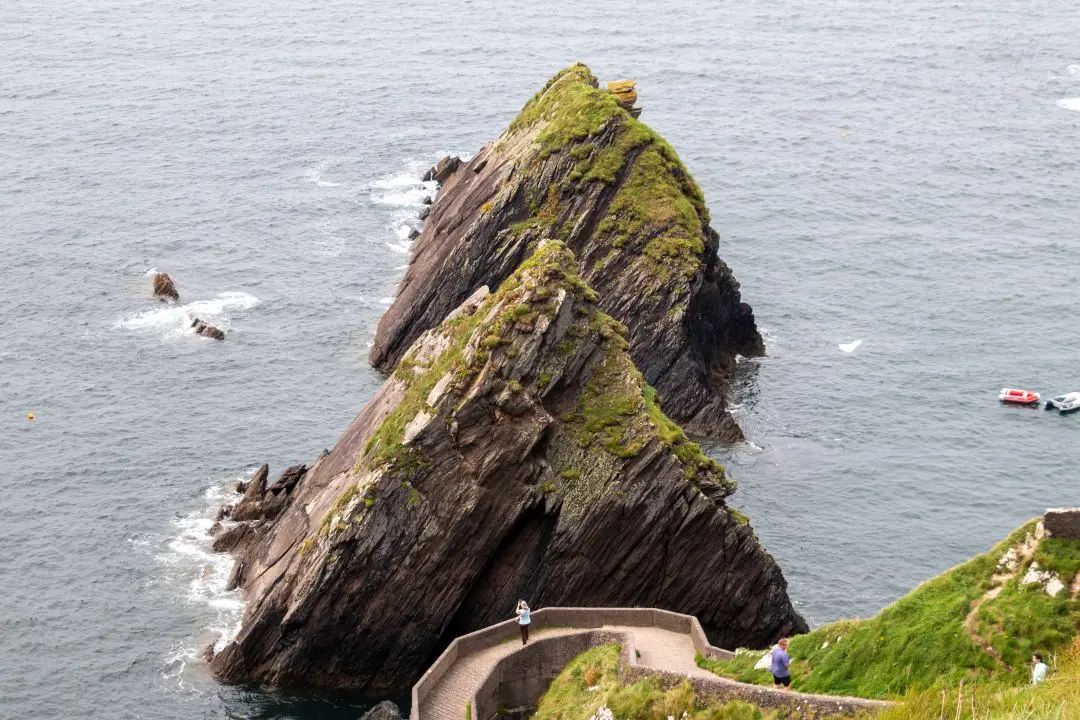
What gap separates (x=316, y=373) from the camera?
107562 mm

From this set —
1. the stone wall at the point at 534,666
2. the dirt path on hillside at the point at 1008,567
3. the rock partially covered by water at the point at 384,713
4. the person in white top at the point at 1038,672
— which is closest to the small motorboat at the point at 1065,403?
the stone wall at the point at 534,666

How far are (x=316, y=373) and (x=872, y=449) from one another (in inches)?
1662

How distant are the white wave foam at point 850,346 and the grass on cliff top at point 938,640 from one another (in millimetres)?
60360

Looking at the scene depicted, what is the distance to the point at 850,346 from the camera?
370ft

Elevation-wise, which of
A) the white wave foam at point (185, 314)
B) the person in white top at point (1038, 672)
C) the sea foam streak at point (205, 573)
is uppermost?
the person in white top at point (1038, 672)

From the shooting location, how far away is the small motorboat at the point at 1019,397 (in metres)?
103

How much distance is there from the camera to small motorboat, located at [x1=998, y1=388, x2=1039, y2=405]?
337 feet

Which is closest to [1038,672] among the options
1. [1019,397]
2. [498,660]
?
[498,660]

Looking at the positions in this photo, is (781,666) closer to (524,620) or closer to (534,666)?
(534,666)

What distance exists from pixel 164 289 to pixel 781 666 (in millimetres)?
81790

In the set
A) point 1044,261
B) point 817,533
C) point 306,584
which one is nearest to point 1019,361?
point 1044,261

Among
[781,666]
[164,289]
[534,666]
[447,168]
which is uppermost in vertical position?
[781,666]

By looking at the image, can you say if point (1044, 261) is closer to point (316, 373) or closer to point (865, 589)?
point (865, 589)

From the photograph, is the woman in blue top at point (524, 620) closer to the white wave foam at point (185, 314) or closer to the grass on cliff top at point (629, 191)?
the grass on cliff top at point (629, 191)
